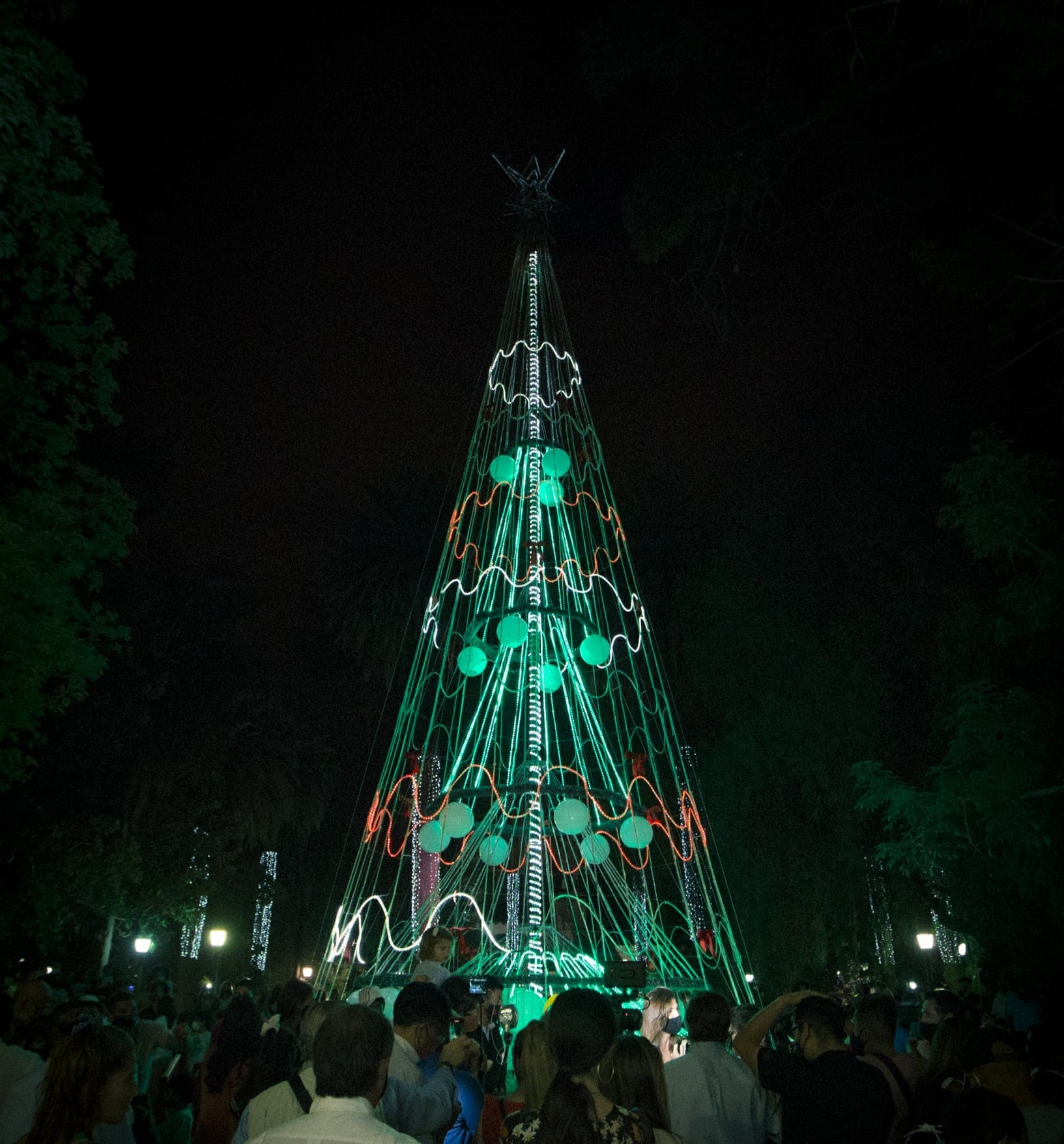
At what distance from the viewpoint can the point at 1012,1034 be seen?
432cm

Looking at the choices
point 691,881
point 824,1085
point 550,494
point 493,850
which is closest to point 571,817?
point 493,850

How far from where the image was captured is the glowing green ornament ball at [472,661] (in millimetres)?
9164

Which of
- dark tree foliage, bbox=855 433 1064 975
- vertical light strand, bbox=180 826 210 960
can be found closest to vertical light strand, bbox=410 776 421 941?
dark tree foliage, bbox=855 433 1064 975

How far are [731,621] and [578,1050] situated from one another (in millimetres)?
15057

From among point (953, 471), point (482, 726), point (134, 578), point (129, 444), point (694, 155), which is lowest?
point (482, 726)

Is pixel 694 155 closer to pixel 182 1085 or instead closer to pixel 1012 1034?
pixel 1012 1034

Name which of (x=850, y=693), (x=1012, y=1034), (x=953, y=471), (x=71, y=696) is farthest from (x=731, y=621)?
(x=1012, y=1034)

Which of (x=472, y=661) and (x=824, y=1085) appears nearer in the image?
(x=824, y=1085)

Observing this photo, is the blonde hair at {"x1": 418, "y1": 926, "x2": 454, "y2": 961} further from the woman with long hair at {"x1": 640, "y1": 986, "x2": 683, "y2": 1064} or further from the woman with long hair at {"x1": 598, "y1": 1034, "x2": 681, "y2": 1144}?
the woman with long hair at {"x1": 598, "y1": 1034, "x2": 681, "y2": 1144}

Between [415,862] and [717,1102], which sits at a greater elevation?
[415,862]

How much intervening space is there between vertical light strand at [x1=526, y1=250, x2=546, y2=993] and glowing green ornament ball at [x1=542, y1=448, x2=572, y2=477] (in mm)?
95

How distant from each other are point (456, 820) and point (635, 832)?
172cm

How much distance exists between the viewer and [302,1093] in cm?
298

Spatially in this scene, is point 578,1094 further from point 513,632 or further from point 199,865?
point 199,865
